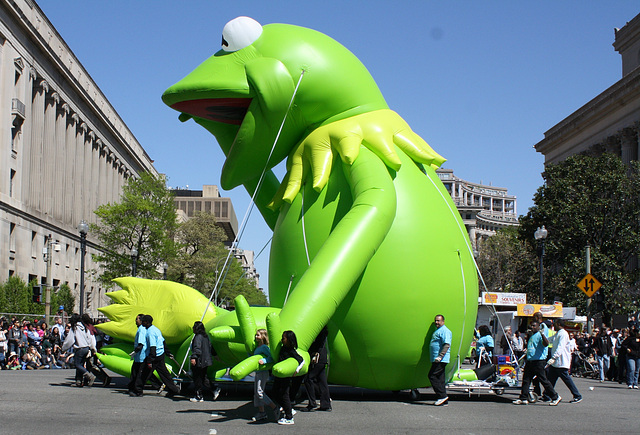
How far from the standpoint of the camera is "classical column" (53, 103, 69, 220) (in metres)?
Result: 48.7

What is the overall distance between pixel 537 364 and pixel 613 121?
4423cm

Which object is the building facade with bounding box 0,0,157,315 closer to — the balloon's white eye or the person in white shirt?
the balloon's white eye

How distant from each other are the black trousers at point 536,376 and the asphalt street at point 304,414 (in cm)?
26

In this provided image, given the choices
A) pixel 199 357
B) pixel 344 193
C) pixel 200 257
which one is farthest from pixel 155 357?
pixel 200 257

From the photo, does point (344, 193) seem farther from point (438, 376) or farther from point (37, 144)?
point (37, 144)

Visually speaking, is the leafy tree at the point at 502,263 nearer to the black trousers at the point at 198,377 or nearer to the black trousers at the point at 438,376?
the black trousers at the point at 438,376

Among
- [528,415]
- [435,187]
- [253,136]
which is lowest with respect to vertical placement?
[528,415]

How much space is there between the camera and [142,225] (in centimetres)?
4228

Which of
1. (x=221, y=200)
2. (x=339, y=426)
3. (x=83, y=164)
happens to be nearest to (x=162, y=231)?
(x=83, y=164)

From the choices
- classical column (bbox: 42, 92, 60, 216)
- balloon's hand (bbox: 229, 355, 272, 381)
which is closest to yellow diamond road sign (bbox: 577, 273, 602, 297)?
balloon's hand (bbox: 229, 355, 272, 381)

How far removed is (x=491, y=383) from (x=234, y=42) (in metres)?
7.07

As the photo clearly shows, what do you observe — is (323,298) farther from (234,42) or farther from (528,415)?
(234,42)

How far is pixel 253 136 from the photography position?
11094 mm

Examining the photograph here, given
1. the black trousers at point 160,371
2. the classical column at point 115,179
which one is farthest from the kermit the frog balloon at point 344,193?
the classical column at point 115,179
